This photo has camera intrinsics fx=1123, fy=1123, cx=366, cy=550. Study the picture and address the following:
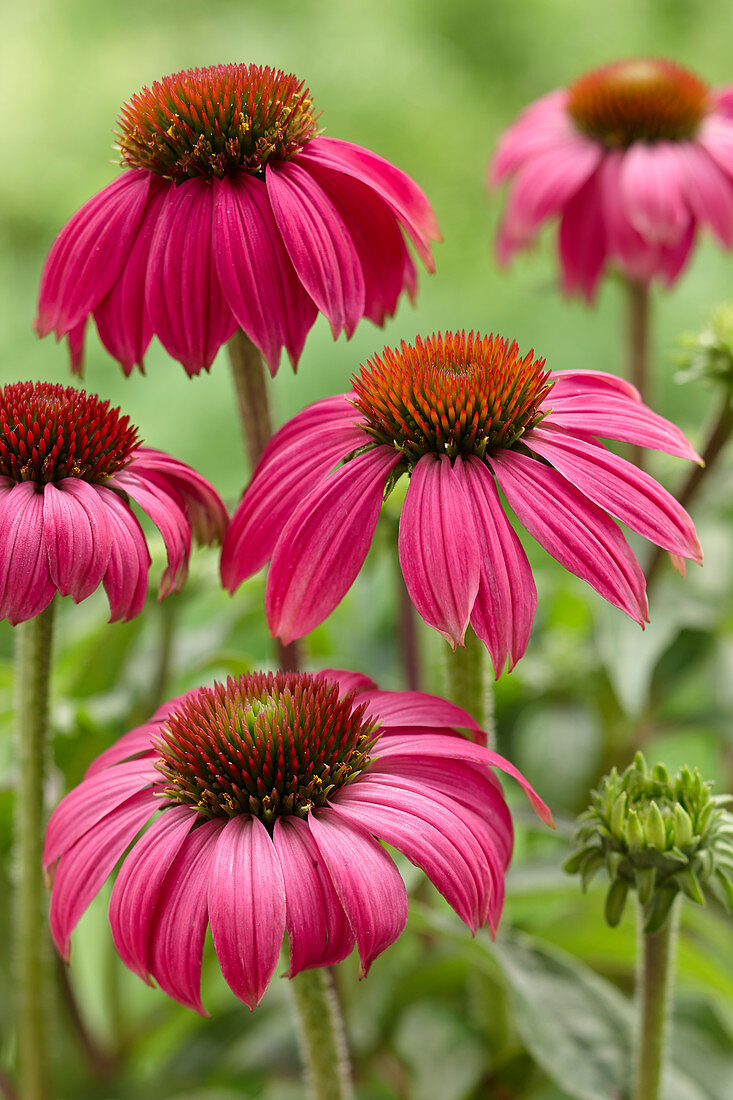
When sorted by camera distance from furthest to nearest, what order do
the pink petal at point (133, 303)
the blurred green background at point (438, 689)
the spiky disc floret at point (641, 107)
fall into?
the spiky disc floret at point (641, 107)
the blurred green background at point (438, 689)
the pink petal at point (133, 303)

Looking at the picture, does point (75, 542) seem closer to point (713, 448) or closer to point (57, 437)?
point (57, 437)

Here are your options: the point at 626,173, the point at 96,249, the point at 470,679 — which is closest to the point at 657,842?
the point at 470,679

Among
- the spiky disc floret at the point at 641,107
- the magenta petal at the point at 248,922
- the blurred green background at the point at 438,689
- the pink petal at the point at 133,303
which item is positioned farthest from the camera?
the spiky disc floret at the point at 641,107

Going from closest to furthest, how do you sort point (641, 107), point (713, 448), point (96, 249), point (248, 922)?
point (248, 922)
point (96, 249)
point (713, 448)
point (641, 107)

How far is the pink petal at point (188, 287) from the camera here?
0.41 metres

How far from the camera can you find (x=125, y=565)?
39cm

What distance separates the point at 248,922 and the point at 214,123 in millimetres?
283

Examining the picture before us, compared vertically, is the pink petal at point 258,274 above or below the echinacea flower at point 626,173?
below

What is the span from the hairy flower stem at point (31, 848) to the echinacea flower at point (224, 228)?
0.12m

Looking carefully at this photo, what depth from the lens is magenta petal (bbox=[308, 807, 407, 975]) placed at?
0.33 meters

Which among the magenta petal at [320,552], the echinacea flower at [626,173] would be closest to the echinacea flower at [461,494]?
Answer: the magenta petal at [320,552]

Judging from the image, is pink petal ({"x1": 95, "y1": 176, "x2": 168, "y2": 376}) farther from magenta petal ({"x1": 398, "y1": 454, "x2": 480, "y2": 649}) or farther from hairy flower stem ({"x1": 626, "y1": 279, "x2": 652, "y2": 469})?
hairy flower stem ({"x1": 626, "y1": 279, "x2": 652, "y2": 469})

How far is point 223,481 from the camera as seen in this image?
1.35 m

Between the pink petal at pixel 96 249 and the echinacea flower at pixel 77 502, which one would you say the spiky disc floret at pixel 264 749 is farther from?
the pink petal at pixel 96 249
